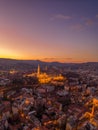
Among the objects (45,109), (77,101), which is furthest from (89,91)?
(45,109)

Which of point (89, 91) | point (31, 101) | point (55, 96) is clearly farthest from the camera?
point (89, 91)

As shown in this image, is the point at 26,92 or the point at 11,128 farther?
the point at 26,92

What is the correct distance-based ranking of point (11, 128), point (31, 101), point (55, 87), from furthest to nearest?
point (55, 87) → point (31, 101) → point (11, 128)

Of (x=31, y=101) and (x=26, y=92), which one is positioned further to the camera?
(x=26, y=92)

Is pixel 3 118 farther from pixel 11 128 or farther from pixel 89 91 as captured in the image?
pixel 89 91

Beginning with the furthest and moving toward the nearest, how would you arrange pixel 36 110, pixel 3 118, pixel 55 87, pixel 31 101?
pixel 55 87
pixel 31 101
pixel 36 110
pixel 3 118

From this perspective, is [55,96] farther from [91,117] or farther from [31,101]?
[91,117]

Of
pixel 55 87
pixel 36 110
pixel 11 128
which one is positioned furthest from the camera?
pixel 55 87

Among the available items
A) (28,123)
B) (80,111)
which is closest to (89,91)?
(80,111)

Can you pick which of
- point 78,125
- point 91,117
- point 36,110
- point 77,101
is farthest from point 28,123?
point 77,101
